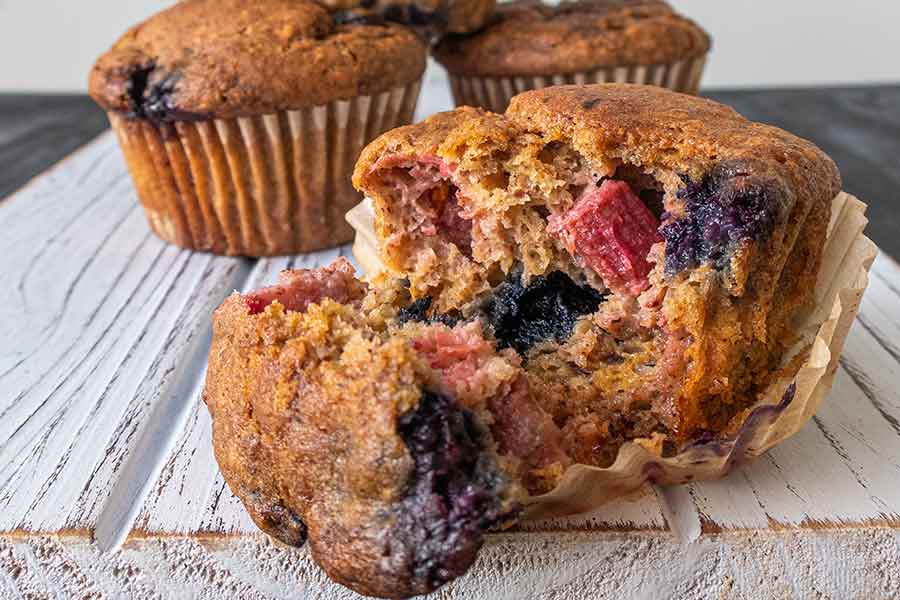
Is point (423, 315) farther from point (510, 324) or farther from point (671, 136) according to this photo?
point (671, 136)

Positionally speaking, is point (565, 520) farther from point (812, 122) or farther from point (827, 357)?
point (812, 122)

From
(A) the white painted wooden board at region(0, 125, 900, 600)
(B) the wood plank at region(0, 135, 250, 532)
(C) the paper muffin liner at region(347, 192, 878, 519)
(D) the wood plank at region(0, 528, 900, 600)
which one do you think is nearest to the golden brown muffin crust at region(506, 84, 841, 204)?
(C) the paper muffin liner at region(347, 192, 878, 519)

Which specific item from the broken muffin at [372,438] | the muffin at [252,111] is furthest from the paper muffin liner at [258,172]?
the broken muffin at [372,438]

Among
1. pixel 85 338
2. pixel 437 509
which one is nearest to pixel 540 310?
pixel 437 509

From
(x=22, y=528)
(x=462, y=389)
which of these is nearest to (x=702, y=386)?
(x=462, y=389)

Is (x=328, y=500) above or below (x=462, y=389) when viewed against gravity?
below

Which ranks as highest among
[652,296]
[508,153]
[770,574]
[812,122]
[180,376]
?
[508,153]

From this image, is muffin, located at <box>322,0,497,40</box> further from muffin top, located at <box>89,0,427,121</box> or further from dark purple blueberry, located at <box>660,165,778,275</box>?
dark purple blueberry, located at <box>660,165,778,275</box>
